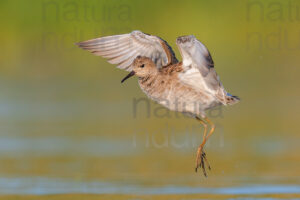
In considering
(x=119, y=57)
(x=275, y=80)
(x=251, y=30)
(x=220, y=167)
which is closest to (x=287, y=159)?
(x=220, y=167)

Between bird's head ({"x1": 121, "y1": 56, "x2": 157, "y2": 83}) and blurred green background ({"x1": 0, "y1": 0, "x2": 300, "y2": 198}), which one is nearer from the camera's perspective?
bird's head ({"x1": 121, "y1": 56, "x2": 157, "y2": 83})

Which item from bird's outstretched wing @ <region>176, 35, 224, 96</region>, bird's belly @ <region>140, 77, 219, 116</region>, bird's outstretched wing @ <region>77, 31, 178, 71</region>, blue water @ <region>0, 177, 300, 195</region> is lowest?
blue water @ <region>0, 177, 300, 195</region>

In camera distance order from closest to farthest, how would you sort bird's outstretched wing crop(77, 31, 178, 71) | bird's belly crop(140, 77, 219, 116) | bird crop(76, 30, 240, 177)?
1. bird crop(76, 30, 240, 177)
2. bird's belly crop(140, 77, 219, 116)
3. bird's outstretched wing crop(77, 31, 178, 71)

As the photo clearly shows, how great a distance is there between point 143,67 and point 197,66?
107 cm

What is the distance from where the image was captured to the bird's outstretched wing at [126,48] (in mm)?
11000

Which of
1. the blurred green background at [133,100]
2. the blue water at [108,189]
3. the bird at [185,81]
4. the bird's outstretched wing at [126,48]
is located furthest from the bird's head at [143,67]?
the blurred green background at [133,100]

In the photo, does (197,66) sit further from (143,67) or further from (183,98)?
(143,67)

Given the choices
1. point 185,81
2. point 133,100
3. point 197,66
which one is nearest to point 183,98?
point 185,81

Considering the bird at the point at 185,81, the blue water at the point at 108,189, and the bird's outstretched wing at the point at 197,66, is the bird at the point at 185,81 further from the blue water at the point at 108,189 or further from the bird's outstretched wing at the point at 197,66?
the blue water at the point at 108,189

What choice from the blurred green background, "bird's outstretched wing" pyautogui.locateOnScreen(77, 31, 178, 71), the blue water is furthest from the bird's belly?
the blurred green background

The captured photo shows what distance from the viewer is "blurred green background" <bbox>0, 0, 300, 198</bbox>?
12156 millimetres

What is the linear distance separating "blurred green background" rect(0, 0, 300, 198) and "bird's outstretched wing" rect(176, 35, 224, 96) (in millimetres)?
1693

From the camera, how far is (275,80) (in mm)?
19703

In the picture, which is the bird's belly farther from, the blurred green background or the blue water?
the blurred green background
